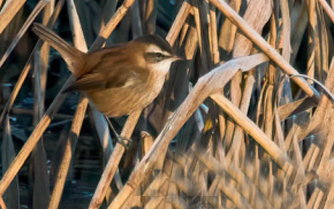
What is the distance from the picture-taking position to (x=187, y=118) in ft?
7.23

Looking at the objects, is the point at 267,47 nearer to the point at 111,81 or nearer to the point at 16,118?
the point at 111,81

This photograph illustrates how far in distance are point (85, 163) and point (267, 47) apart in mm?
1761

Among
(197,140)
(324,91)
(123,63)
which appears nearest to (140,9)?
(123,63)

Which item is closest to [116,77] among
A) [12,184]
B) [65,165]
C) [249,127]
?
[65,165]

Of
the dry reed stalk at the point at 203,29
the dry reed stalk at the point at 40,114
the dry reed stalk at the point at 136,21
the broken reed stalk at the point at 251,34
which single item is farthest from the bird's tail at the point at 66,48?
the broken reed stalk at the point at 251,34

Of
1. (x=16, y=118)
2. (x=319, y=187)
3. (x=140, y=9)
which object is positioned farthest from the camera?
(x=16, y=118)

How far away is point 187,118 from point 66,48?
97 cm

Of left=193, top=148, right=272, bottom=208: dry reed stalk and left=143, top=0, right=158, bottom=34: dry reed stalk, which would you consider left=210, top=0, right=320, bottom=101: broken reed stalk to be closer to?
left=193, top=148, right=272, bottom=208: dry reed stalk

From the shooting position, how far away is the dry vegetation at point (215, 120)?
2230 millimetres

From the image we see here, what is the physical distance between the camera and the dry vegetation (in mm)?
2230

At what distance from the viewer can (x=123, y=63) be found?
10.0 feet

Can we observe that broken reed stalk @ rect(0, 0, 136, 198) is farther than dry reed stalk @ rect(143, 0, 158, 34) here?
No

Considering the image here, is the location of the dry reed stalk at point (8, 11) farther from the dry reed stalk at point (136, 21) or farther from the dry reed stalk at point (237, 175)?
the dry reed stalk at point (237, 175)

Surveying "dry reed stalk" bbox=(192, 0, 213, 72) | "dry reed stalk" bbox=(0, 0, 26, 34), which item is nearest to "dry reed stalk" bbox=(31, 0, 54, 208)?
"dry reed stalk" bbox=(0, 0, 26, 34)
